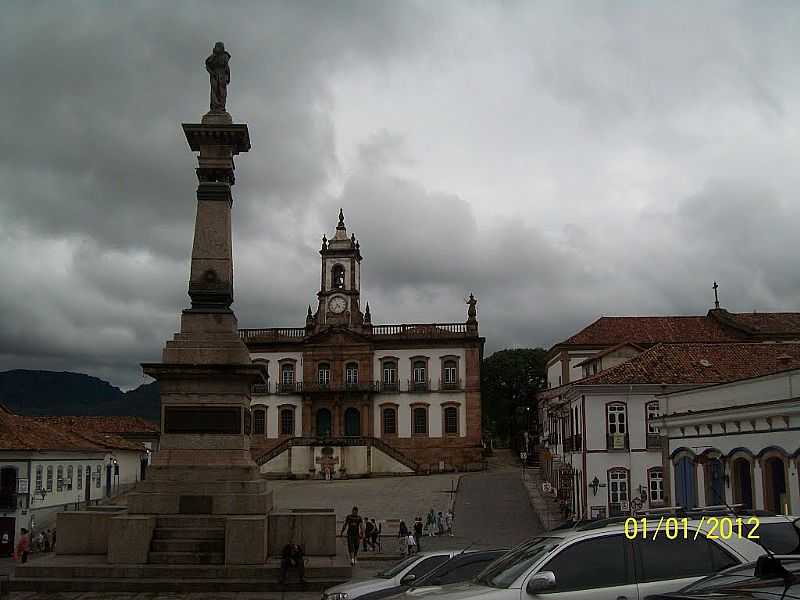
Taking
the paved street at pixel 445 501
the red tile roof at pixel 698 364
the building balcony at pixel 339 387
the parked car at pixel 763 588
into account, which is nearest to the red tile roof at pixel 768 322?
the paved street at pixel 445 501

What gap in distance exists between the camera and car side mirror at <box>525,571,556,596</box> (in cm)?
627

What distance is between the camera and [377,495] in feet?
134

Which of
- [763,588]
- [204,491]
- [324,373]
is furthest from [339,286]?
[763,588]

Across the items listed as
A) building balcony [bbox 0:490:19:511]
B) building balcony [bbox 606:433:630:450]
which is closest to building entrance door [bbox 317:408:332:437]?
building balcony [bbox 0:490:19:511]

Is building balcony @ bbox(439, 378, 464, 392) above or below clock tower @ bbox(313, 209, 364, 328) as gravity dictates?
below

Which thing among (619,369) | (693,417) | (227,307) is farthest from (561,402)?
(227,307)

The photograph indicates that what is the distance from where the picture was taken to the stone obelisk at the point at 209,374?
16047 millimetres

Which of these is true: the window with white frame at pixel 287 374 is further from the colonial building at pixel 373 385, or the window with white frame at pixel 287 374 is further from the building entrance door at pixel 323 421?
the building entrance door at pixel 323 421

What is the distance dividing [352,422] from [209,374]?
42.4 meters

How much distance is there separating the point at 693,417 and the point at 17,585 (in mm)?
14846

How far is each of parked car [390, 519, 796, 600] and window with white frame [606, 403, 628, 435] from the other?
21.5 m

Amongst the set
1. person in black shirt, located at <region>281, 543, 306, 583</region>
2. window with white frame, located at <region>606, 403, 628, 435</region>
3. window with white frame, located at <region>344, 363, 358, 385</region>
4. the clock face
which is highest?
the clock face

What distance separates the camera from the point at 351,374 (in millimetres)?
58031

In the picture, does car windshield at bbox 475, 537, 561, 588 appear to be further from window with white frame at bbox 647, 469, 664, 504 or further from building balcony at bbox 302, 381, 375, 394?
building balcony at bbox 302, 381, 375, 394
